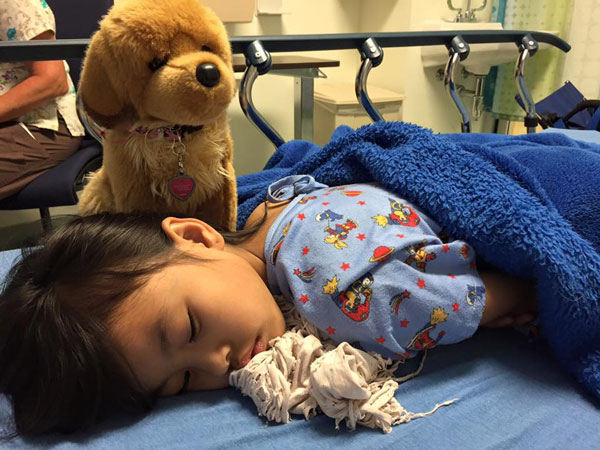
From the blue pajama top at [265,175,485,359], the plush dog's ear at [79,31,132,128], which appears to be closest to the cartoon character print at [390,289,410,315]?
the blue pajama top at [265,175,485,359]

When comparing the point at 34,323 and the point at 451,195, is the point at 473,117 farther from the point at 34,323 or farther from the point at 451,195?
the point at 34,323

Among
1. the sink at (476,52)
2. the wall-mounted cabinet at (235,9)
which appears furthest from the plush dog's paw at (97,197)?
the sink at (476,52)

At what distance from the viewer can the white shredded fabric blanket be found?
59 cm

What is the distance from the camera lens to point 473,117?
2859mm

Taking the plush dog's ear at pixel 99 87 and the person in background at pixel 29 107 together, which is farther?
the person in background at pixel 29 107

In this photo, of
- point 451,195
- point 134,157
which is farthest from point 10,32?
point 451,195

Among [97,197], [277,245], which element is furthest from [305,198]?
[97,197]

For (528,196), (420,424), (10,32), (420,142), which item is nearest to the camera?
(420,424)

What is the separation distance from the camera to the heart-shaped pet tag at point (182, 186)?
0.73 m

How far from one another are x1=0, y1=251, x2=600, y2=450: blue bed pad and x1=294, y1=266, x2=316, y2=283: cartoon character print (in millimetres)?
174

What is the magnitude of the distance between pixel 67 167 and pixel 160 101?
1.04m

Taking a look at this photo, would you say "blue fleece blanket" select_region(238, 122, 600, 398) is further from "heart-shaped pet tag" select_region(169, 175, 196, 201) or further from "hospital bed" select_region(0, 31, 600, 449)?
"heart-shaped pet tag" select_region(169, 175, 196, 201)

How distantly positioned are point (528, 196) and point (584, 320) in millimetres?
177

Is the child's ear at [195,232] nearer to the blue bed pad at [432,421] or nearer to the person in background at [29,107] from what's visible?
the blue bed pad at [432,421]
